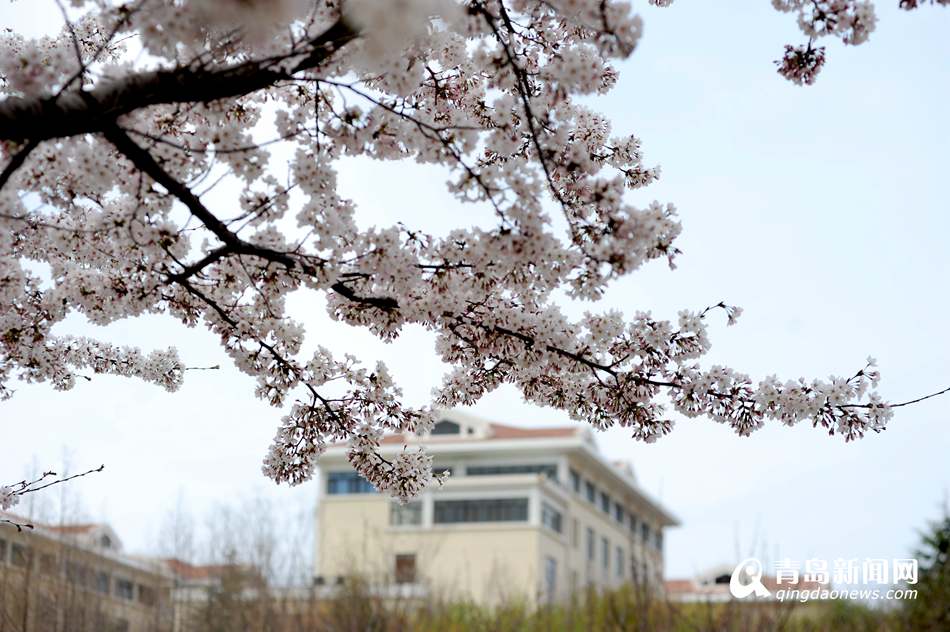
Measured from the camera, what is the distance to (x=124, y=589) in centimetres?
3303

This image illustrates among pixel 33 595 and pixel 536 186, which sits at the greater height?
pixel 536 186

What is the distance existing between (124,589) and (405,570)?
1424 cm

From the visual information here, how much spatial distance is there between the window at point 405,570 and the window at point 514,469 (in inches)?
217

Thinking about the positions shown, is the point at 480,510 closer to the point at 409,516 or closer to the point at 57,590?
the point at 409,516

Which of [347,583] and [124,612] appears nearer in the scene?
[347,583]

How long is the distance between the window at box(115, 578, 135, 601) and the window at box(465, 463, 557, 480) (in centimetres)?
1519

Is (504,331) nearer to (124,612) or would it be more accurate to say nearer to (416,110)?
(416,110)

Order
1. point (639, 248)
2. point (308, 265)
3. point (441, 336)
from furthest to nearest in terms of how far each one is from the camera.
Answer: point (441, 336), point (308, 265), point (639, 248)

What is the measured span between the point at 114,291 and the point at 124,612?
1046 inches

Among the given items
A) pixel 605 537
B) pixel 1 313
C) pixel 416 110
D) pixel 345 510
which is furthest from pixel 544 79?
pixel 605 537

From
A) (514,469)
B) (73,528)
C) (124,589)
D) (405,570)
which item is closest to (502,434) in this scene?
(514,469)

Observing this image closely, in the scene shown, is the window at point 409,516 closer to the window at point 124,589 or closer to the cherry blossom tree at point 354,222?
the window at point 124,589

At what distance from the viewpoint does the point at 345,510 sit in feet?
144

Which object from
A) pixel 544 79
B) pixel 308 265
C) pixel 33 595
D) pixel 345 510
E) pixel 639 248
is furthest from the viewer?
pixel 345 510
